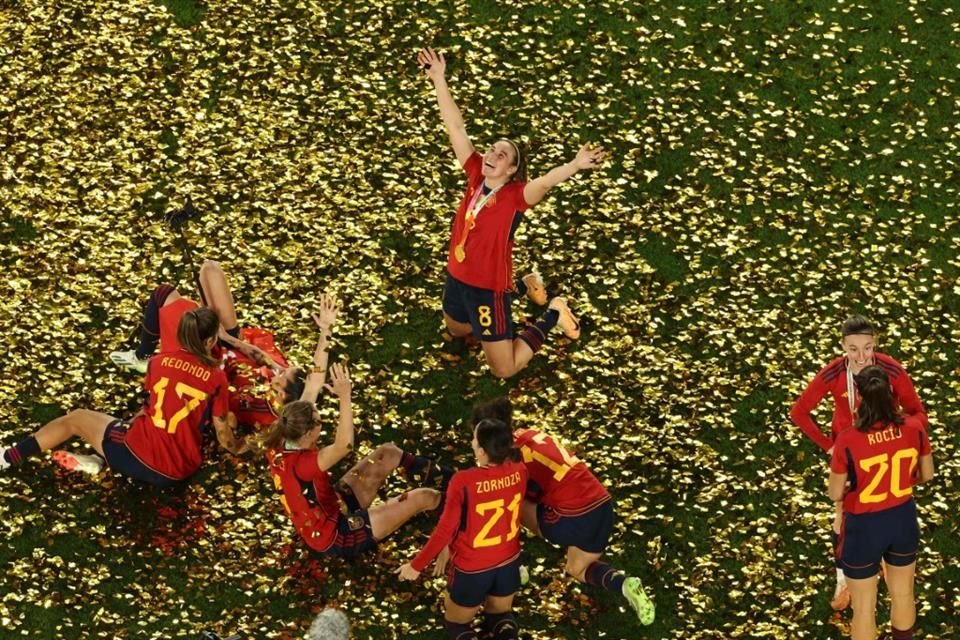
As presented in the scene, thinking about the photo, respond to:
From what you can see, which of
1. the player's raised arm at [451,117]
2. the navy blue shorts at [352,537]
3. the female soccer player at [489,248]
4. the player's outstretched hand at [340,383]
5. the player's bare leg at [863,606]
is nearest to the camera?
the player's bare leg at [863,606]

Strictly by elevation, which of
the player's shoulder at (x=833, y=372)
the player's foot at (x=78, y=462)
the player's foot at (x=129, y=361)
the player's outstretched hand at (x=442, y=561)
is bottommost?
the player's foot at (x=78, y=462)

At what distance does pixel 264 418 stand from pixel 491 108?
3963 mm

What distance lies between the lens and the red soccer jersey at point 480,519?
32.6 ft

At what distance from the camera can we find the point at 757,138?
13836mm

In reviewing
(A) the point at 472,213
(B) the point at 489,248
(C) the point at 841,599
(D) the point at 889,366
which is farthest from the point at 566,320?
(C) the point at 841,599

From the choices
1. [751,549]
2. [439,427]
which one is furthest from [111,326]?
[751,549]

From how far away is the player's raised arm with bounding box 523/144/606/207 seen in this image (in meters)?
10.8

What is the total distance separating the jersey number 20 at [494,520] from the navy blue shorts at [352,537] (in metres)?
1.05

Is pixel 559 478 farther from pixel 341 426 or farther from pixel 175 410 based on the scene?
pixel 175 410

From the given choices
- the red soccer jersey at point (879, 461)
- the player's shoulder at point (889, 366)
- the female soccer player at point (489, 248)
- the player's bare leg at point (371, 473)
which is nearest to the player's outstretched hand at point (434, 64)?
the female soccer player at point (489, 248)

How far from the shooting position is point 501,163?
37.5ft

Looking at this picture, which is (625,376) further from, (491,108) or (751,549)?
(491,108)

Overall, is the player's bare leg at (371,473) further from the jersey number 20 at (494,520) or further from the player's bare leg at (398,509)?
the jersey number 20 at (494,520)

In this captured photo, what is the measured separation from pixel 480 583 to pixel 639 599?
3.49 feet
